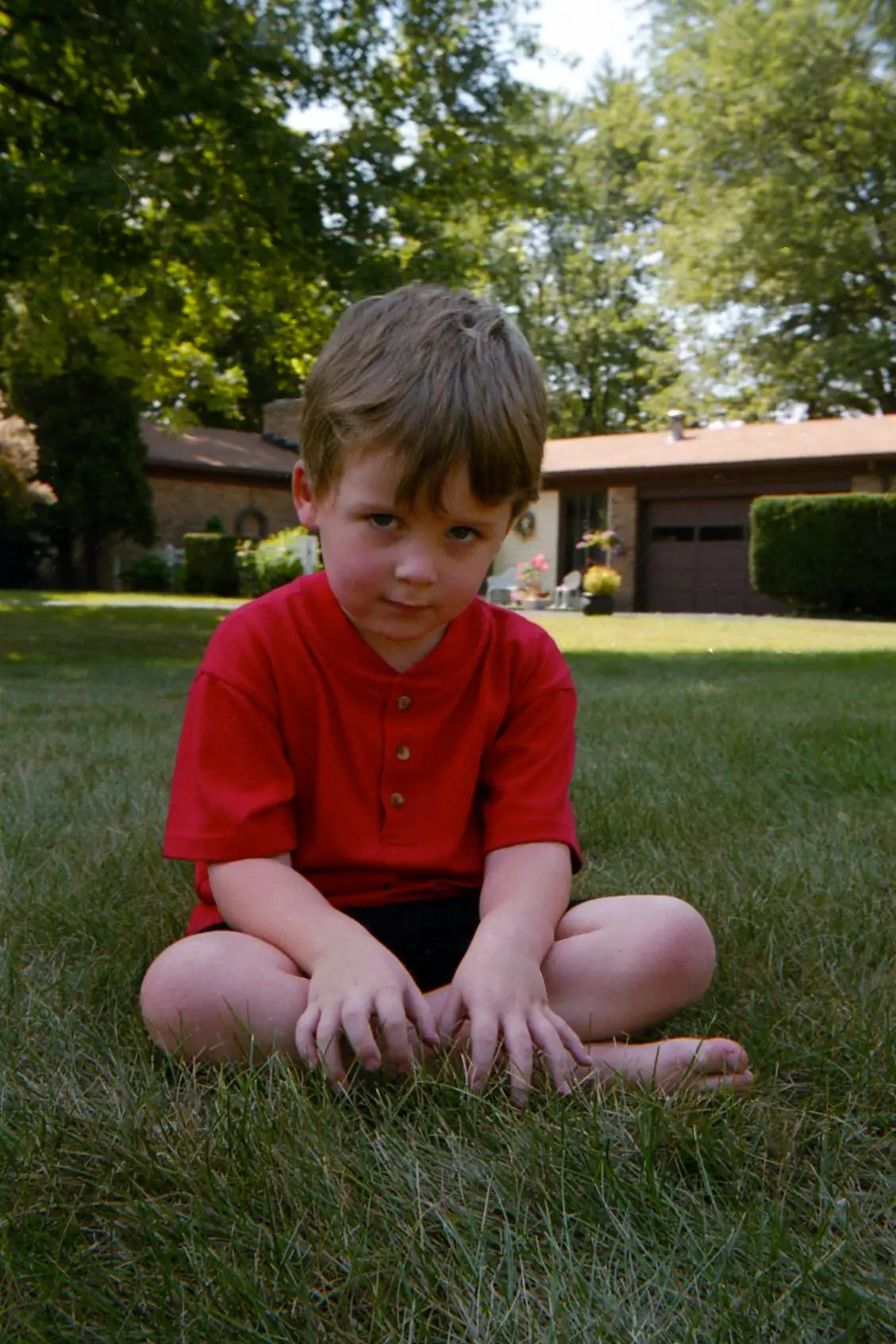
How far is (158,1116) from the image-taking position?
1.41 metres

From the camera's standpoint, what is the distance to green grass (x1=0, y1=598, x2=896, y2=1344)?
107cm

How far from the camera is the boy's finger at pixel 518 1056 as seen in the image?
1.52 metres

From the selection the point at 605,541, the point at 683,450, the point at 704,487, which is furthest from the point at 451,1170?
the point at 683,450

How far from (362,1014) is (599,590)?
58.8 feet

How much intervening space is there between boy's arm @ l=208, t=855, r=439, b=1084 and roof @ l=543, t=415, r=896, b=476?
21136 mm

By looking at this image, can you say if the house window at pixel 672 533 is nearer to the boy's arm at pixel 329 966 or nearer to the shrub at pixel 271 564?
the shrub at pixel 271 564

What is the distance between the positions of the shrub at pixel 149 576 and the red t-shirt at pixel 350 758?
25494mm

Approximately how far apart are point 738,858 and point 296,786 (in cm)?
131

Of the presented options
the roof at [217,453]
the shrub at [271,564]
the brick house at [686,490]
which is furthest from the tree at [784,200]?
the shrub at [271,564]

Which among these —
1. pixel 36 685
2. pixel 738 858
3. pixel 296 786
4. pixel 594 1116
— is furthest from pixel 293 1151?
pixel 36 685

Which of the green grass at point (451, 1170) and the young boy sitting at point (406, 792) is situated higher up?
the young boy sitting at point (406, 792)

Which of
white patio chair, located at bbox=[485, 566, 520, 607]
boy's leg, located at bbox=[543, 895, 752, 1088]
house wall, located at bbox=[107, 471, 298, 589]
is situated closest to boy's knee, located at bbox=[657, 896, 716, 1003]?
boy's leg, located at bbox=[543, 895, 752, 1088]

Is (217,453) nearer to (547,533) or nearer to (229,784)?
(547,533)

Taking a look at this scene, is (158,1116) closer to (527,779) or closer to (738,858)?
(527,779)
